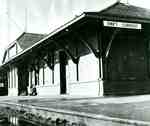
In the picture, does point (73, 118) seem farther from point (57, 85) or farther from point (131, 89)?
point (57, 85)

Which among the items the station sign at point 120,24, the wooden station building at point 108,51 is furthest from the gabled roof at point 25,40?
the station sign at point 120,24

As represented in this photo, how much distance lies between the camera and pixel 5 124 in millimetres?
5938

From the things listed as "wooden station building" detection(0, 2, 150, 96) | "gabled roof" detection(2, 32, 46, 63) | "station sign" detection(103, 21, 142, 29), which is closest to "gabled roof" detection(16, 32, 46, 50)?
"gabled roof" detection(2, 32, 46, 63)

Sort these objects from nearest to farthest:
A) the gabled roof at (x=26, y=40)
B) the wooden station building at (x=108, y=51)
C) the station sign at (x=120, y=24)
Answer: the station sign at (x=120, y=24) < the wooden station building at (x=108, y=51) < the gabled roof at (x=26, y=40)

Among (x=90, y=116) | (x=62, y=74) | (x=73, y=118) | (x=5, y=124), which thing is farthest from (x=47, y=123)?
(x=62, y=74)

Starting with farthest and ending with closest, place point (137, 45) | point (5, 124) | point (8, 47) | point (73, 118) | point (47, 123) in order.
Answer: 1. point (8, 47)
2. point (137, 45)
3. point (5, 124)
4. point (47, 123)
5. point (73, 118)

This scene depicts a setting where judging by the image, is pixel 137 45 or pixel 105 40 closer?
pixel 105 40

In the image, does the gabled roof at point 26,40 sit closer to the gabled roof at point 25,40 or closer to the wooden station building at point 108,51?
the gabled roof at point 25,40

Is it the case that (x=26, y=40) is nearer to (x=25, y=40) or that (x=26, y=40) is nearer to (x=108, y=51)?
(x=25, y=40)

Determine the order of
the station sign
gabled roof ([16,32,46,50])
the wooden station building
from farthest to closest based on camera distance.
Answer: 1. gabled roof ([16,32,46,50])
2. the wooden station building
3. the station sign

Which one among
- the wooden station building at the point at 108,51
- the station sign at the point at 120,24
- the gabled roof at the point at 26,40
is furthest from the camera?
the gabled roof at the point at 26,40

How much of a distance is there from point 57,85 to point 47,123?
9.35 meters

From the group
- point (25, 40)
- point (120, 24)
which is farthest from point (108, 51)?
point (25, 40)

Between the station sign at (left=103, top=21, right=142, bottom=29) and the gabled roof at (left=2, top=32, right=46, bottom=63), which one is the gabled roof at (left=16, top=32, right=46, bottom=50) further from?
the station sign at (left=103, top=21, right=142, bottom=29)
